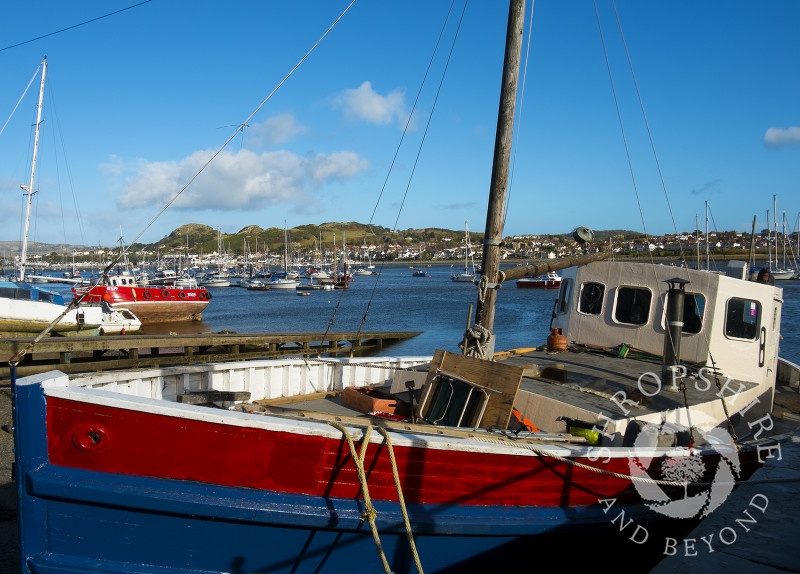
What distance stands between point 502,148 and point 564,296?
3852 mm

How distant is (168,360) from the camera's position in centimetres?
1777

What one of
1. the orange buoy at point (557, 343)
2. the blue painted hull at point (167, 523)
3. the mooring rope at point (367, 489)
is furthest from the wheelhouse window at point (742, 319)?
the mooring rope at point (367, 489)

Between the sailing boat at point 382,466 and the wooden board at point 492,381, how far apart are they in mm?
18

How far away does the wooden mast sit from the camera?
7.34m

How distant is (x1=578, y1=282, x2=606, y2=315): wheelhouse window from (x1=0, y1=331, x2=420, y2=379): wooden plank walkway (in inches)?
229

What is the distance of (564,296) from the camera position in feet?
34.0

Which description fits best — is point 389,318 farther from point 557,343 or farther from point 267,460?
point 267,460

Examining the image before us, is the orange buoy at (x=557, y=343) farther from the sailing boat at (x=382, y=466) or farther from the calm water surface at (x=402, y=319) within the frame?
the calm water surface at (x=402, y=319)

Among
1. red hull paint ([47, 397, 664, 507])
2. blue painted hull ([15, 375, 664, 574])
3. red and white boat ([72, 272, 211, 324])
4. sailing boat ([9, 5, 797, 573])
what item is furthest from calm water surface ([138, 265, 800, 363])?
blue painted hull ([15, 375, 664, 574])

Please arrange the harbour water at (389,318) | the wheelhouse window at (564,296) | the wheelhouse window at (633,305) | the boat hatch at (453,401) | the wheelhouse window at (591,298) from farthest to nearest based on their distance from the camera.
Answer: the harbour water at (389,318) → the wheelhouse window at (564,296) → the wheelhouse window at (591,298) → the wheelhouse window at (633,305) → the boat hatch at (453,401)

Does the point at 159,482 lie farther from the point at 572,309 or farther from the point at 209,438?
the point at 572,309

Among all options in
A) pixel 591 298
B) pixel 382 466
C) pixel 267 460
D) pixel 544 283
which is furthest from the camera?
pixel 544 283

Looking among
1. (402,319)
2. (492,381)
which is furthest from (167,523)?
(402,319)

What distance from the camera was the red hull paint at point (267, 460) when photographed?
4496 mm
